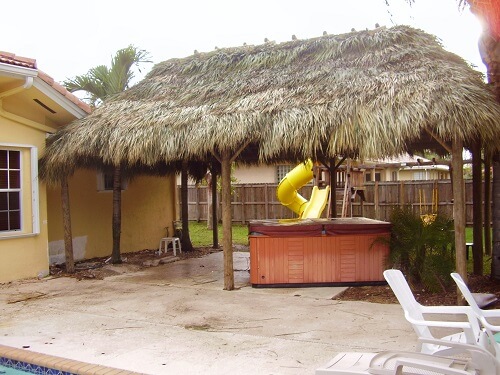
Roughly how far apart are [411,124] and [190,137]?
3508 mm

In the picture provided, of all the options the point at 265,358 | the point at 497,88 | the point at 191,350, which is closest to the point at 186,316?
the point at 191,350

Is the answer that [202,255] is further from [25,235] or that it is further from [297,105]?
[297,105]

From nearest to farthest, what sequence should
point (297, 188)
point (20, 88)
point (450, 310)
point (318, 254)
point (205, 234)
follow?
1. point (450, 310)
2. point (318, 254)
3. point (20, 88)
4. point (297, 188)
5. point (205, 234)

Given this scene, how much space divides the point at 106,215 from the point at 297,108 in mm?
7306

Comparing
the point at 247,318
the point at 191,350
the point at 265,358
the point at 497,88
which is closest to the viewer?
the point at 265,358

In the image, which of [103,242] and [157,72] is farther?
[103,242]

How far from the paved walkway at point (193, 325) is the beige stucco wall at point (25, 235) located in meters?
0.35

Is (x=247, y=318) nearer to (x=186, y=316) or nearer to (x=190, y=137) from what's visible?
(x=186, y=316)

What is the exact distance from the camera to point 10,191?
10.5m

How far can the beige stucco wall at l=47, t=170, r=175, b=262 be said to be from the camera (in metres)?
12.8

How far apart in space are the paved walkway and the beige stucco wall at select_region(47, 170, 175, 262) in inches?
102

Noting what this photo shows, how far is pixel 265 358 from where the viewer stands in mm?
5695

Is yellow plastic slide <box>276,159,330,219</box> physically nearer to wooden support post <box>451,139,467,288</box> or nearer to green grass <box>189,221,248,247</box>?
green grass <box>189,221,248,247</box>

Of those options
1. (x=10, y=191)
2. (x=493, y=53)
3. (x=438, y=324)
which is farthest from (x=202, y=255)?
(x=438, y=324)
